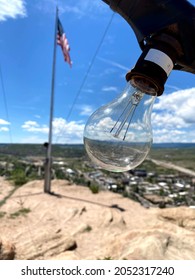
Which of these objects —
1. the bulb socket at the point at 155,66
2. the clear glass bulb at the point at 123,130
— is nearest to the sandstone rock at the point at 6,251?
the clear glass bulb at the point at 123,130

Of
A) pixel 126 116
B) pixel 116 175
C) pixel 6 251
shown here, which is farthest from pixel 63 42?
pixel 116 175

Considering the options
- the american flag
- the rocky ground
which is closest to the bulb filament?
the rocky ground

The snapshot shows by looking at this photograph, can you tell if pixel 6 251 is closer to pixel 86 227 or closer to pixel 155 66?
pixel 86 227

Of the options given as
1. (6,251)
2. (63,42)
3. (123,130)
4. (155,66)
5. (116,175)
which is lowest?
(116,175)

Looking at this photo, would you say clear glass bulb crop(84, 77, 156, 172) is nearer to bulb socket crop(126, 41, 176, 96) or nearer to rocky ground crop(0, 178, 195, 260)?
bulb socket crop(126, 41, 176, 96)

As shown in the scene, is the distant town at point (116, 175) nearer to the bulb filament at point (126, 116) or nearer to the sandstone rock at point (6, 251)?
the sandstone rock at point (6, 251)

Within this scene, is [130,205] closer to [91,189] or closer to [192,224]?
[91,189]
